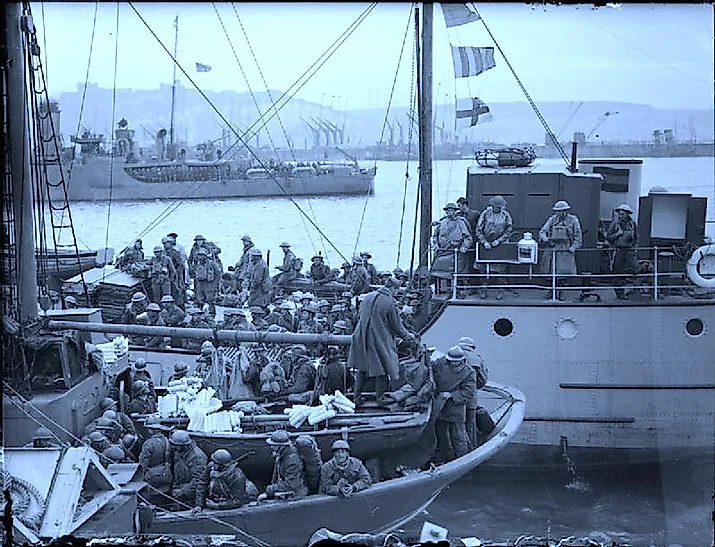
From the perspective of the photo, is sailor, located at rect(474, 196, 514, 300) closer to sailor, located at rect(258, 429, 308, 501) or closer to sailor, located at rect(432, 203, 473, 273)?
sailor, located at rect(432, 203, 473, 273)

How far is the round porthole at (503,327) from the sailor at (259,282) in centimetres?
425

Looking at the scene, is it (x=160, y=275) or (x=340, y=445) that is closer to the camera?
(x=340, y=445)


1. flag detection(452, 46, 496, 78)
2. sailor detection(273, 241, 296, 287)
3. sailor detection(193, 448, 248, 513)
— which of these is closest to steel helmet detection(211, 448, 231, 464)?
sailor detection(193, 448, 248, 513)

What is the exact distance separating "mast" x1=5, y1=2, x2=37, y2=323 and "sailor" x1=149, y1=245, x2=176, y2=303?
7187 millimetres

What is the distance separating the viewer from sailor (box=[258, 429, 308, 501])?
8266 millimetres

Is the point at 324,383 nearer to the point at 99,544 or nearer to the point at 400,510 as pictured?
the point at 400,510

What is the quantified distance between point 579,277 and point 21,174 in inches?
326

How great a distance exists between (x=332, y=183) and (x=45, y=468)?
213 feet

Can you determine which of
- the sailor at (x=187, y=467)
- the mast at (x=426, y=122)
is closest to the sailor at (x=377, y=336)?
the sailor at (x=187, y=467)

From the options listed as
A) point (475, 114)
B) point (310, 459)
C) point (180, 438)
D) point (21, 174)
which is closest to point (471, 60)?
point (475, 114)

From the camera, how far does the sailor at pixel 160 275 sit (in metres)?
16.4

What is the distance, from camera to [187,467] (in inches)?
331

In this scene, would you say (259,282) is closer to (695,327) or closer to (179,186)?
(695,327)

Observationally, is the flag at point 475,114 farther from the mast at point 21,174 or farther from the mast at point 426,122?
the mast at point 21,174
